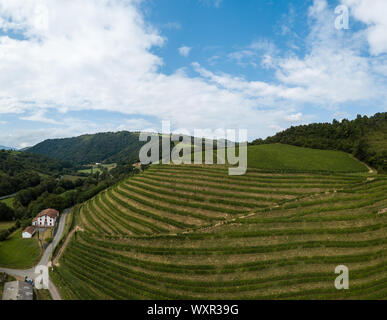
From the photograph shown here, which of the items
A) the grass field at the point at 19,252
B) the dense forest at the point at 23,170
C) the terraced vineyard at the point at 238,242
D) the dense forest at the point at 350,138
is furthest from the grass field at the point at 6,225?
the dense forest at the point at 350,138

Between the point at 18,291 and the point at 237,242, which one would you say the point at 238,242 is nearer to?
the point at 237,242

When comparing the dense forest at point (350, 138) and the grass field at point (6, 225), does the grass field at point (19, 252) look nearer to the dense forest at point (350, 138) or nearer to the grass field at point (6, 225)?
the grass field at point (6, 225)

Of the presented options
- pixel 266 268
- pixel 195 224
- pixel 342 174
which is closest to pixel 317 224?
pixel 266 268

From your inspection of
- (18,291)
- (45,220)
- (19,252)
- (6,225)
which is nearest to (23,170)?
(6,225)

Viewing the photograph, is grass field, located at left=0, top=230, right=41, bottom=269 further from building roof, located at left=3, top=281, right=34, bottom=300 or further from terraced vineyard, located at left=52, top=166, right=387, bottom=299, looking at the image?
building roof, located at left=3, top=281, right=34, bottom=300

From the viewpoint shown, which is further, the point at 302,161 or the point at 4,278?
the point at 302,161
